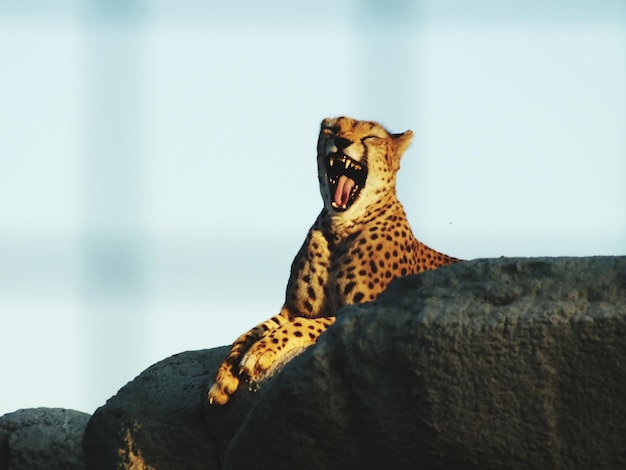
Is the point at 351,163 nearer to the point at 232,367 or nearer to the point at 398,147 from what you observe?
the point at 398,147

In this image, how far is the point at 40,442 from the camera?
26.3 ft

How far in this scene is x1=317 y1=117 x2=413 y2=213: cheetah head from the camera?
26.3 ft

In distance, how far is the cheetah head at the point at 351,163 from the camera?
26.3 feet

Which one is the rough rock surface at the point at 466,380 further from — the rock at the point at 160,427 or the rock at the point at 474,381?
the rock at the point at 160,427

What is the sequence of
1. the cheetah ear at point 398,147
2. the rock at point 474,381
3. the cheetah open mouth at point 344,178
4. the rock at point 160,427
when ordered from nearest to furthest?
the rock at point 474,381
the rock at point 160,427
the cheetah open mouth at point 344,178
the cheetah ear at point 398,147

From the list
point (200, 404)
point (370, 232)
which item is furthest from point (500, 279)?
point (370, 232)

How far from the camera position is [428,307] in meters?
4.71

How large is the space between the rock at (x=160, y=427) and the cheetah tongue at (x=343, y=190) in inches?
47.5

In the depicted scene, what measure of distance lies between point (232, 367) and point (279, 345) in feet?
0.77

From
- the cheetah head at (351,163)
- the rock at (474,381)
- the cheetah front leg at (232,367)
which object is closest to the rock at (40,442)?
the cheetah front leg at (232,367)

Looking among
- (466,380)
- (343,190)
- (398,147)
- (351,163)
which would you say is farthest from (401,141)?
(466,380)

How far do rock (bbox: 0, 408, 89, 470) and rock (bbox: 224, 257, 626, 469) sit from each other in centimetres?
326

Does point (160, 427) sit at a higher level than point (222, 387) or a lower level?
lower

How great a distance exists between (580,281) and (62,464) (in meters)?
3.94
